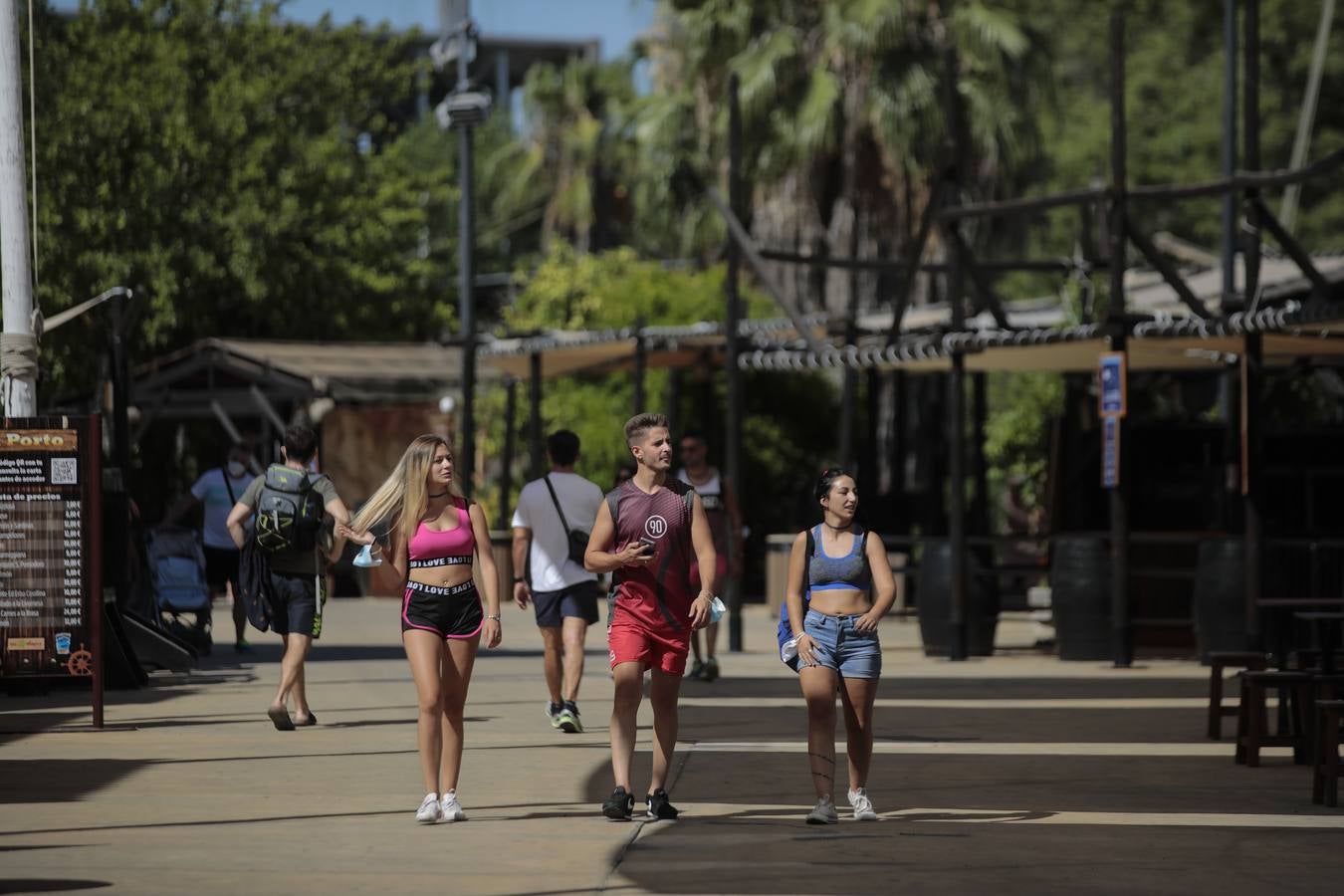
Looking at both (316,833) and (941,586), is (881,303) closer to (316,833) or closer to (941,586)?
(941,586)

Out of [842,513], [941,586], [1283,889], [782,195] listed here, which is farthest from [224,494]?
[782,195]

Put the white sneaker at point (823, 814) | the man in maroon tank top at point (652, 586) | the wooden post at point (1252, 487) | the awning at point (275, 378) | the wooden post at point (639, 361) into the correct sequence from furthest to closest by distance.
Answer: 1. the awning at point (275, 378)
2. the wooden post at point (639, 361)
3. the wooden post at point (1252, 487)
4. the man in maroon tank top at point (652, 586)
5. the white sneaker at point (823, 814)

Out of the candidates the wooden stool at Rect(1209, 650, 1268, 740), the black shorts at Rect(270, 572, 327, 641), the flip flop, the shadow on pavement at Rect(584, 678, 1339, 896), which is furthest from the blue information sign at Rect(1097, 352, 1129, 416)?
the flip flop

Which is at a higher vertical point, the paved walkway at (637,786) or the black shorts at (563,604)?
the black shorts at (563,604)

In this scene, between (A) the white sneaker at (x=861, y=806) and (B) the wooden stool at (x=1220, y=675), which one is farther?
(B) the wooden stool at (x=1220, y=675)

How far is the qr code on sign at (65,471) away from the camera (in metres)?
13.5

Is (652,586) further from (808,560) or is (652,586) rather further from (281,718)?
(281,718)

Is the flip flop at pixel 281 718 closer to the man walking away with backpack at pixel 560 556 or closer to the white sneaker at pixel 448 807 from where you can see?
the man walking away with backpack at pixel 560 556

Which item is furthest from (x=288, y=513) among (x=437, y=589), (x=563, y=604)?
(x=437, y=589)

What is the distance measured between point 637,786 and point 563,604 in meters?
2.91

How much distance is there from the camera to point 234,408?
2998 centimetres

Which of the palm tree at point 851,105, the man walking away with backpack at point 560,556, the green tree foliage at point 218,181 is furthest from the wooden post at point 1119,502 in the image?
Answer: the green tree foliage at point 218,181

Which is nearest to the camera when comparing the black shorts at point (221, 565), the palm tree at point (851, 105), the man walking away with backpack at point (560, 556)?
the man walking away with backpack at point (560, 556)

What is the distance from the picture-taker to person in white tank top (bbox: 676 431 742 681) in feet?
54.9
